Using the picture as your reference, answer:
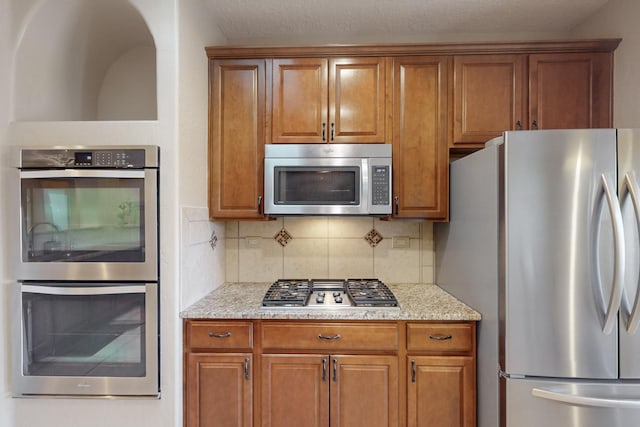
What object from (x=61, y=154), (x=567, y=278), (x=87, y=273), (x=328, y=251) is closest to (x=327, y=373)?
(x=328, y=251)

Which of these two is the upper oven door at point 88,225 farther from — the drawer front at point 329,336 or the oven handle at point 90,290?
the drawer front at point 329,336

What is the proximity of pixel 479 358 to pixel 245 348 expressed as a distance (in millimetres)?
1208

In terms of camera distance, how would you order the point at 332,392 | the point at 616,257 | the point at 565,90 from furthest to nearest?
the point at 565,90
the point at 332,392
the point at 616,257

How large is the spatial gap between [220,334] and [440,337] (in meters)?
1.14

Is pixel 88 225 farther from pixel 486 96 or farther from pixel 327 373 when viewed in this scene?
pixel 486 96

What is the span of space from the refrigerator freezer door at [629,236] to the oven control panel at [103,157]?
6.81ft

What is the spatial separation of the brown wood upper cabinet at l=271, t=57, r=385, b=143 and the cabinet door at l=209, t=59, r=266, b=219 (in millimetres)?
127

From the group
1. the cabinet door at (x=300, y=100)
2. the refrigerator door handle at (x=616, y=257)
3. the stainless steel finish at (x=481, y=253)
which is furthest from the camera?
the cabinet door at (x=300, y=100)

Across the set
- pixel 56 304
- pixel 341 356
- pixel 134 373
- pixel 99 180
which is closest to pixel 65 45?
pixel 99 180

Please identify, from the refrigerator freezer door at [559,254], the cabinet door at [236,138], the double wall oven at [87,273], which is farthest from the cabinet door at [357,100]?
the double wall oven at [87,273]

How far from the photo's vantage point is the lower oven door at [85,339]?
1.72 metres

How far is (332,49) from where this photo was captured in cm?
214

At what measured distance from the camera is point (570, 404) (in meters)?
1.46

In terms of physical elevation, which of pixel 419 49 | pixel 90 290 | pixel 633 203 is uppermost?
pixel 419 49
